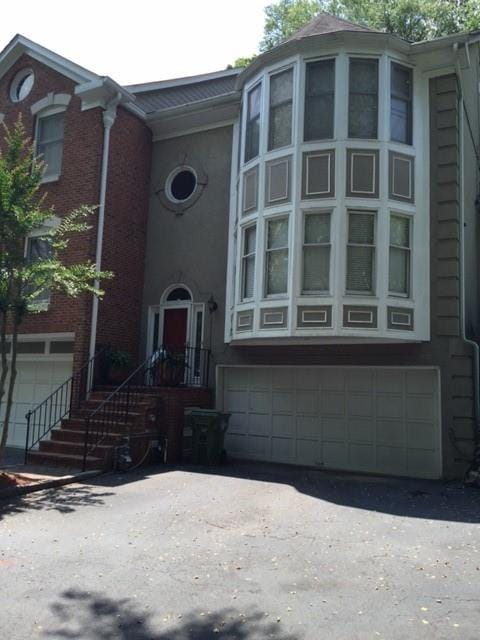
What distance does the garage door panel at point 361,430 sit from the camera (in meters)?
11.3

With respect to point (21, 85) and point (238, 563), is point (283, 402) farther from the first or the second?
point (21, 85)

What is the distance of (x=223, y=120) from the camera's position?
13.7m

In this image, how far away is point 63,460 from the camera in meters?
10.4

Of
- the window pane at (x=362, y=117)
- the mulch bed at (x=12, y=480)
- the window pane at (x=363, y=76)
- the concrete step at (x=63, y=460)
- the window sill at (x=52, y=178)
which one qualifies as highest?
the window pane at (x=363, y=76)

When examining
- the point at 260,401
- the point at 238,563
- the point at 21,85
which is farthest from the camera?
the point at 21,85

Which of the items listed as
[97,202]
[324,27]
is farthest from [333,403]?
[324,27]

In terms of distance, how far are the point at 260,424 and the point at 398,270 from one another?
4439 millimetres

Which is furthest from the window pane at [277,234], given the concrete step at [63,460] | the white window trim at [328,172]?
the concrete step at [63,460]

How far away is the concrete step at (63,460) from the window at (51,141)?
687cm

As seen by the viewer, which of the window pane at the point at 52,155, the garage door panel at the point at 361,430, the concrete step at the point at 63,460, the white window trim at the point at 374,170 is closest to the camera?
the concrete step at the point at 63,460

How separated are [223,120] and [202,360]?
18.9ft

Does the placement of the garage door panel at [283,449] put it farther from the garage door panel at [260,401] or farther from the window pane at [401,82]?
the window pane at [401,82]

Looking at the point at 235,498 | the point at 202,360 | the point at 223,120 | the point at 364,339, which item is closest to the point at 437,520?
the point at 235,498

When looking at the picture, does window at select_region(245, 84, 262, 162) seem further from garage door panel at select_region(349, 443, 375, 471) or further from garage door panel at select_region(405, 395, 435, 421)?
garage door panel at select_region(349, 443, 375, 471)
